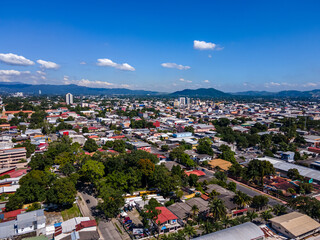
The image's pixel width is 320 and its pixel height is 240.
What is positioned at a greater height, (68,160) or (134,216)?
(68,160)

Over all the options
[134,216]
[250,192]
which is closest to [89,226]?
[134,216]

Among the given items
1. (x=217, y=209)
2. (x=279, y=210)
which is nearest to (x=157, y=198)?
(x=217, y=209)

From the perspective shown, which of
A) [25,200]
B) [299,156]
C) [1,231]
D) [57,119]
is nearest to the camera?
[1,231]

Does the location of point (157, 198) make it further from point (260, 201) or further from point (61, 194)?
point (260, 201)

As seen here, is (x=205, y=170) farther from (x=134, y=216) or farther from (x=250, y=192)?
(x=134, y=216)

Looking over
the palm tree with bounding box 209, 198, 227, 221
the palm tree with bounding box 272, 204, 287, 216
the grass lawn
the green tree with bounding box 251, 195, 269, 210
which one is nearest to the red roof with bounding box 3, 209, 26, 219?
the grass lawn

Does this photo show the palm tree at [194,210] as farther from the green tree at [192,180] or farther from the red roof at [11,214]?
the red roof at [11,214]
